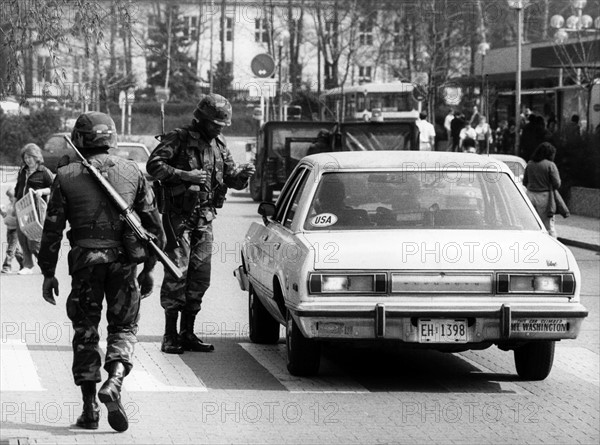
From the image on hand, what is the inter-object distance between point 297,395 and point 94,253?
189 centimetres

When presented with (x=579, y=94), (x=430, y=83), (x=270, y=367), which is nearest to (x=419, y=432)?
(x=270, y=367)

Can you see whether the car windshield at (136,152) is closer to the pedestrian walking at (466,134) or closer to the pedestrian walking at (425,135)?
the pedestrian walking at (425,135)

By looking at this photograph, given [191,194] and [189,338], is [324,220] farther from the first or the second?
[189,338]

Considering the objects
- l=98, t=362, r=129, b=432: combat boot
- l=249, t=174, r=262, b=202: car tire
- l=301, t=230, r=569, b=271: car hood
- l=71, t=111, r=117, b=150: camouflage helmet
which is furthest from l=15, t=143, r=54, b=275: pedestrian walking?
l=249, t=174, r=262, b=202: car tire

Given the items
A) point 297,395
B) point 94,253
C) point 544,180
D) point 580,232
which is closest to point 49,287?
point 94,253

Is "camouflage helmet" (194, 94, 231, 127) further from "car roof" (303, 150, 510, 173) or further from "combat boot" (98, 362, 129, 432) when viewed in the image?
"combat boot" (98, 362, 129, 432)

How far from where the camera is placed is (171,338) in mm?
10828

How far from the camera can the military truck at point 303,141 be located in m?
Result: 30.8

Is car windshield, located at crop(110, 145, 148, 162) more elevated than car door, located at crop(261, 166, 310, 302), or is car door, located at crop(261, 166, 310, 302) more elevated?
car door, located at crop(261, 166, 310, 302)

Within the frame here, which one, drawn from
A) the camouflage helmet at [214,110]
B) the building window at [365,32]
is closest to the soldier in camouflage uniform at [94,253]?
the camouflage helmet at [214,110]

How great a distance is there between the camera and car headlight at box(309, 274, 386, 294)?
9.12 meters

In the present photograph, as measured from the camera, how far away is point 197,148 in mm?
10750

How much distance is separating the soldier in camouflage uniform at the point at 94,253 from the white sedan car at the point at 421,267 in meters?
1.47

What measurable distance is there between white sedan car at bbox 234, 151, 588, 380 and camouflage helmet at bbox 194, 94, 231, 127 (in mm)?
833
